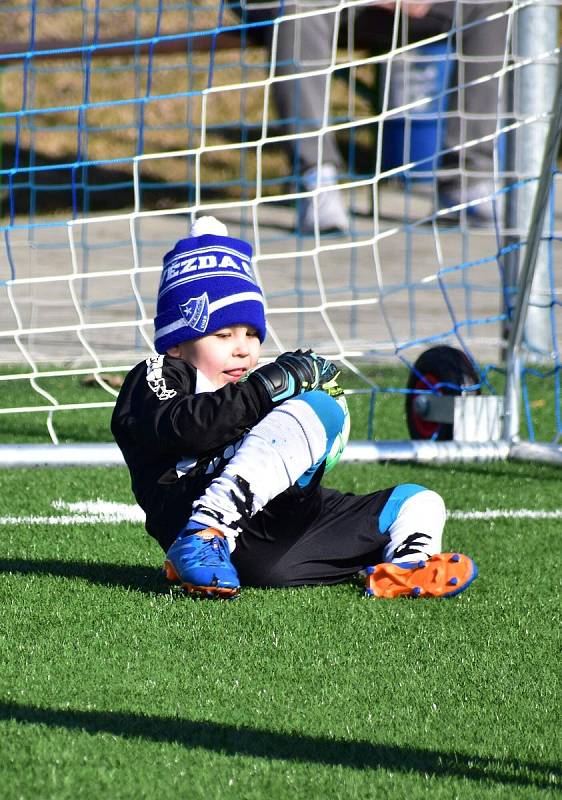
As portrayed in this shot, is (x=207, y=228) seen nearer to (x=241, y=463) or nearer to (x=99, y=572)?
(x=241, y=463)

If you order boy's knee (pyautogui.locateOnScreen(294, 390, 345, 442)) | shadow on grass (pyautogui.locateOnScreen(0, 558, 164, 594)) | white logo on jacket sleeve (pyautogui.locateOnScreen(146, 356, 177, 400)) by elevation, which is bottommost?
shadow on grass (pyautogui.locateOnScreen(0, 558, 164, 594))

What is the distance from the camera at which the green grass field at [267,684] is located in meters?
2.13

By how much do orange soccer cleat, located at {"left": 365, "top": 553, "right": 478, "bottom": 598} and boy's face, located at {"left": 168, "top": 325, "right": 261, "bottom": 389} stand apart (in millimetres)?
569

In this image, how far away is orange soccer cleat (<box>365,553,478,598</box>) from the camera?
3244 millimetres

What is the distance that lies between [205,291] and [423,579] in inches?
33.0

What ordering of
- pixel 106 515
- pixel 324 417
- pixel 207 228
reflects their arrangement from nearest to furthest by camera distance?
pixel 324 417, pixel 207 228, pixel 106 515

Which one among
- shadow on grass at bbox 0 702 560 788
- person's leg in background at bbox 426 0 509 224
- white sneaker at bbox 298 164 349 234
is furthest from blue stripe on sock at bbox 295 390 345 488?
white sneaker at bbox 298 164 349 234

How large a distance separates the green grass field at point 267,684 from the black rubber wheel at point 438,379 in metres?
1.53

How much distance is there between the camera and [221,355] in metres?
3.41

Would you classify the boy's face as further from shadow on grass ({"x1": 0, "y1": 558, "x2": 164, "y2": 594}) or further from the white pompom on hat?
shadow on grass ({"x1": 0, "y1": 558, "x2": 164, "y2": 594})

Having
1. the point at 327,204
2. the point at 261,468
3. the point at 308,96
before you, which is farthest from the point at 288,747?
the point at 308,96

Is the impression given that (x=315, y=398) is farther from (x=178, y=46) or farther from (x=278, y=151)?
(x=278, y=151)

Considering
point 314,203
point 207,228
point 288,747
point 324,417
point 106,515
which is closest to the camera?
point 288,747

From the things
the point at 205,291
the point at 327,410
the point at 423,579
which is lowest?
the point at 423,579
